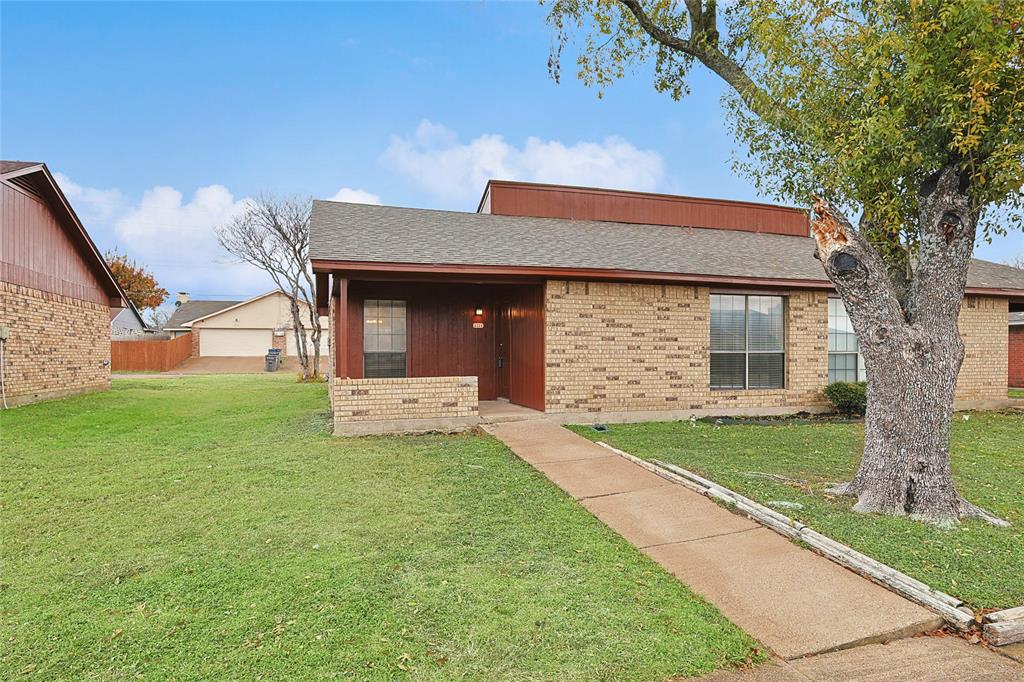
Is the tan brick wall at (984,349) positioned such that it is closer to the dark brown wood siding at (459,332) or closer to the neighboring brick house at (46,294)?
the dark brown wood siding at (459,332)

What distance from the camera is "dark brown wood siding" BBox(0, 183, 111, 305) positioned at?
10.9 meters

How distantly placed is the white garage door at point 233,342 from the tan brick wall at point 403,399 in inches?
1106

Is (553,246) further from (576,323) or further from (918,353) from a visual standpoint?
(918,353)

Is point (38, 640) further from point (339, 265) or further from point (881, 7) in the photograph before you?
point (881, 7)

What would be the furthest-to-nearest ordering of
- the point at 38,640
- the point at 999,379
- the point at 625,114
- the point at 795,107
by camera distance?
1. the point at 625,114
2. the point at 999,379
3. the point at 795,107
4. the point at 38,640

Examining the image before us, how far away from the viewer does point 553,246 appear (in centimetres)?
995

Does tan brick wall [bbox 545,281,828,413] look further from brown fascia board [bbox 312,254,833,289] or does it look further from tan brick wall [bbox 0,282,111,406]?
tan brick wall [bbox 0,282,111,406]

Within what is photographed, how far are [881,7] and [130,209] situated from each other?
50.3 m

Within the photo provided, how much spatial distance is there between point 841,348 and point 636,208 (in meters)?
5.85

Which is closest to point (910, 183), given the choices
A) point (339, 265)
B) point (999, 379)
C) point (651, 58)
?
point (651, 58)

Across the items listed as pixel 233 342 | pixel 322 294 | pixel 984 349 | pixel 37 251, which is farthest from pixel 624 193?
pixel 233 342

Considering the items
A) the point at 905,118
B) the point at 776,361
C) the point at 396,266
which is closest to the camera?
the point at 905,118

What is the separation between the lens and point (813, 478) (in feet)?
17.9

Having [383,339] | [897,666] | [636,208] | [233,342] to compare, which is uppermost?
[636,208]
